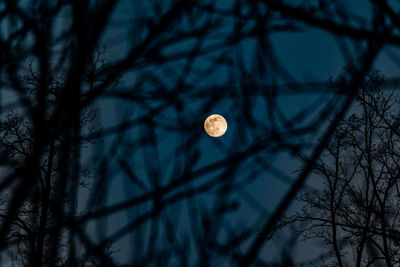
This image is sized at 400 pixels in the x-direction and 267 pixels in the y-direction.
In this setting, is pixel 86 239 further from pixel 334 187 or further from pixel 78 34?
pixel 334 187

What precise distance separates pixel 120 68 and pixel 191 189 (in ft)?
1.63

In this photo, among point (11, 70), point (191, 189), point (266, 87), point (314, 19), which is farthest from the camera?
point (11, 70)

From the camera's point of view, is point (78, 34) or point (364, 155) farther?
point (364, 155)

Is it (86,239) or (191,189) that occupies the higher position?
(191,189)

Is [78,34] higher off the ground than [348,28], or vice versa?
[78,34]

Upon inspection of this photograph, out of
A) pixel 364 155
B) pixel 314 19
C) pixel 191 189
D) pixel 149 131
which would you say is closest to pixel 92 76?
pixel 149 131

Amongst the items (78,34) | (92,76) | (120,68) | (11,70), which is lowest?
→ (120,68)

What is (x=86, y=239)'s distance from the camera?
1.14 metres

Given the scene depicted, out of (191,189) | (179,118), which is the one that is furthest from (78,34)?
(191,189)

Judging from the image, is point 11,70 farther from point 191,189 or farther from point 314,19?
point 314,19

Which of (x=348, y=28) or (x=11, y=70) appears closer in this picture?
(x=348, y=28)

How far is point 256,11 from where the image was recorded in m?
1.58

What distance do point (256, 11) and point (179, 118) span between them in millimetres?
575

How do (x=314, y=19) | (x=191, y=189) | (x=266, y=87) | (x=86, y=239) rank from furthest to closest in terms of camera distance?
(x=266, y=87), (x=191, y=189), (x=86, y=239), (x=314, y=19)
